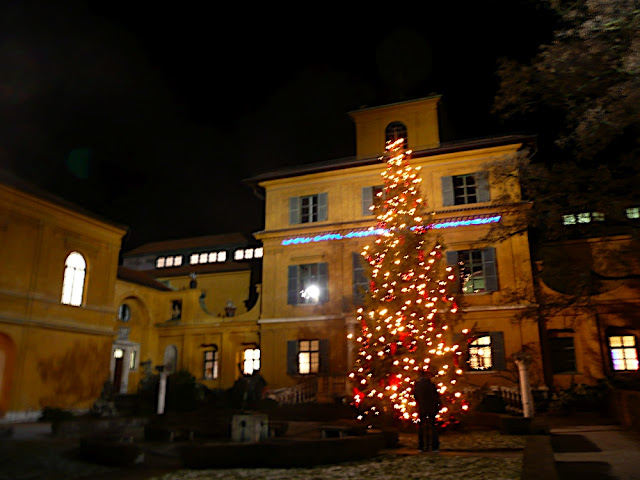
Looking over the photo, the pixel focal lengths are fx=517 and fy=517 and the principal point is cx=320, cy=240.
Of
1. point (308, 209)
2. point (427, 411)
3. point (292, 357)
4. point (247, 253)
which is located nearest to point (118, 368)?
point (292, 357)

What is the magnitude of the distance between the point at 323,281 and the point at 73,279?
35.0ft

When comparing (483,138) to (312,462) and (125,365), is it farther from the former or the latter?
(125,365)

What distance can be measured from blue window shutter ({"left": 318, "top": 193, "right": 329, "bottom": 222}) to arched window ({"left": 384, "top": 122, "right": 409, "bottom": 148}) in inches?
175

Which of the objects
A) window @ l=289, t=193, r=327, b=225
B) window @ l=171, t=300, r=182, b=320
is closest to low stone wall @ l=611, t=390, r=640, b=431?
window @ l=289, t=193, r=327, b=225

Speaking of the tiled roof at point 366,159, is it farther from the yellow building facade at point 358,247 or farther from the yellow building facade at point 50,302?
the yellow building facade at point 50,302

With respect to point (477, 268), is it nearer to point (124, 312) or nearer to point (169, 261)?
point (124, 312)

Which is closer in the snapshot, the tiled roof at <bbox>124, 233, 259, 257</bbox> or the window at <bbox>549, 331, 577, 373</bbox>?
the window at <bbox>549, 331, 577, 373</bbox>

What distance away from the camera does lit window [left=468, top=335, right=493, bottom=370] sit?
21.1 metres

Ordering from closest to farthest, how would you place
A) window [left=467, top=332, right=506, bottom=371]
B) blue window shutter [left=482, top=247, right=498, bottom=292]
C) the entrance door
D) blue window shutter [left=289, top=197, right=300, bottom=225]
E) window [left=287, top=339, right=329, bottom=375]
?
1. window [left=467, top=332, right=506, bottom=371]
2. blue window shutter [left=482, top=247, right=498, bottom=292]
3. window [left=287, top=339, right=329, bottom=375]
4. blue window shutter [left=289, top=197, right=300, bottom=225]
5. the entrance door

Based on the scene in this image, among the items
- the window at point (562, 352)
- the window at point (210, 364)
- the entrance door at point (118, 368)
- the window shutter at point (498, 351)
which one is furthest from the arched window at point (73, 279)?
the window at point (562, 352)

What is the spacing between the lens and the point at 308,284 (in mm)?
24422

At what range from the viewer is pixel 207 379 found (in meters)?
27.7

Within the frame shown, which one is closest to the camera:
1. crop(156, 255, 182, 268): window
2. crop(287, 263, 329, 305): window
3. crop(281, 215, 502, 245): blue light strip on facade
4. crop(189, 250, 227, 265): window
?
crop(281, 215, 502, 245): blue light strip on facade

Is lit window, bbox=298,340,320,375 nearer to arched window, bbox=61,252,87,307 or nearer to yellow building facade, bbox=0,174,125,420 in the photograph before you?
yellow building facade, bbox=0,174,125,420
